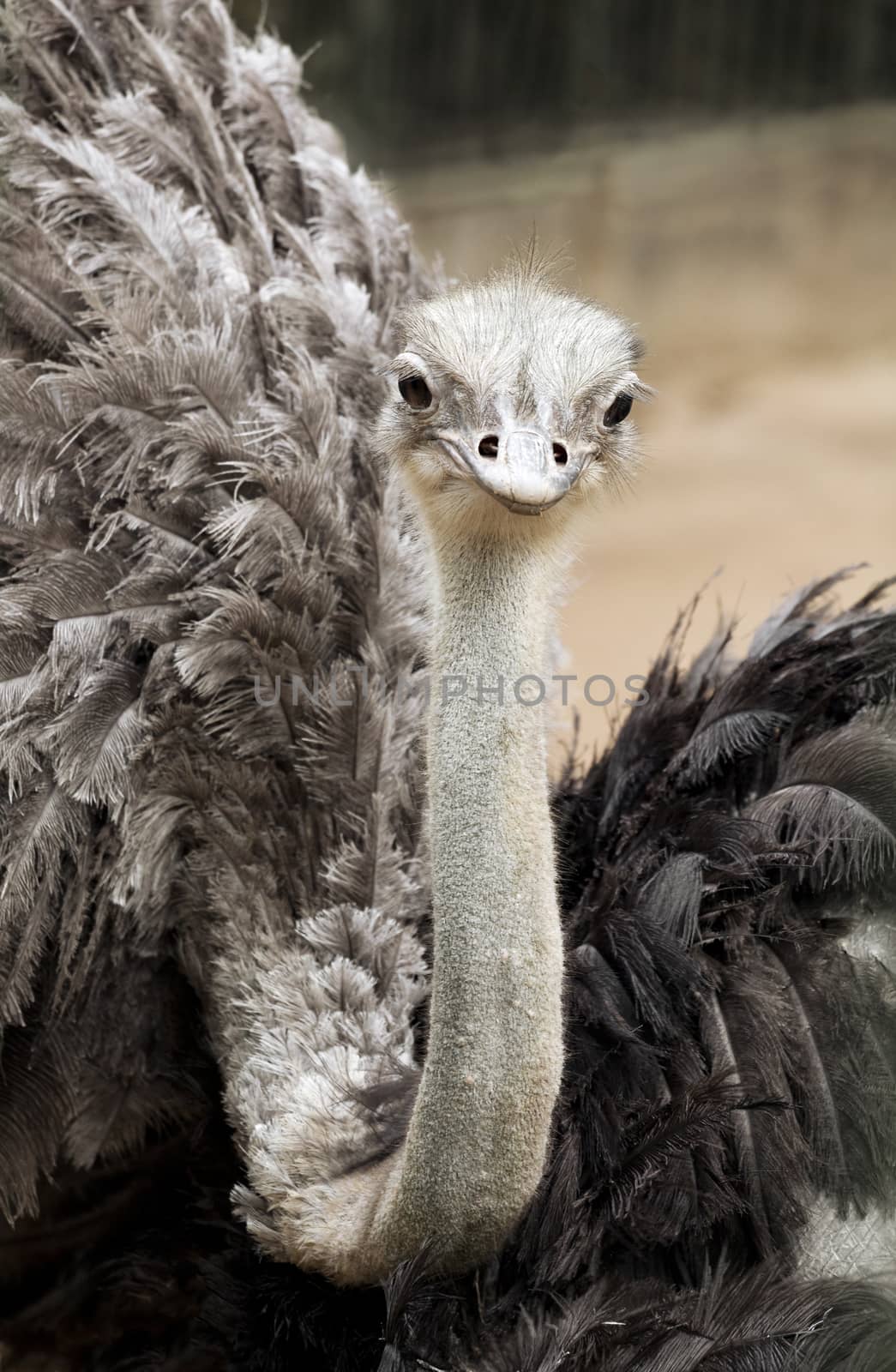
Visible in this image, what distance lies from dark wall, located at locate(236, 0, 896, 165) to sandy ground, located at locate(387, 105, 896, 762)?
171 mm

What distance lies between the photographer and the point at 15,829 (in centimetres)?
165

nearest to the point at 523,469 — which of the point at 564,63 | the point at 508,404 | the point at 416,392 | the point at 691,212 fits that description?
the point at 508,404

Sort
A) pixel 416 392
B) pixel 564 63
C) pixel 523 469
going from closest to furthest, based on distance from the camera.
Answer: pixel 523 469
pixel 416 392
pixel 564 63

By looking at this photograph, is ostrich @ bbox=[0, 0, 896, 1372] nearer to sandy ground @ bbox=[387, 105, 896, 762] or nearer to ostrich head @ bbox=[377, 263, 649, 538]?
ostrich head @ bbox=[377, 263, 649, 538]

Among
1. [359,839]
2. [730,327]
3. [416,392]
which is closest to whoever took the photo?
[416,392]

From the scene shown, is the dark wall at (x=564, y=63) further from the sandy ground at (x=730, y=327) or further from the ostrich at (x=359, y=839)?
the ostrich at (x=359, y=839)

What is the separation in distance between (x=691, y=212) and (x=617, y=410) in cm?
338

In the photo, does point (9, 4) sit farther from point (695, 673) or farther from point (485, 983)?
point (485, 983)

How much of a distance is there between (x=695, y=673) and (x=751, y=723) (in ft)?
0.66

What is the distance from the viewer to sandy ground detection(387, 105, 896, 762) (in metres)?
3.71

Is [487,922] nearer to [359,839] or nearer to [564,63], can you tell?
[359,839]

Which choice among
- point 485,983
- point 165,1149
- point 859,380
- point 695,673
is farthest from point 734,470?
point 485,983

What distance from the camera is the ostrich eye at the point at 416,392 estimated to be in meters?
1.31

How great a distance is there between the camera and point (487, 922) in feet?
4.07
